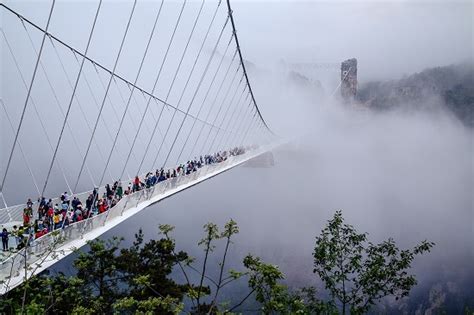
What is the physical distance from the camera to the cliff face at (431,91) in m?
81.8

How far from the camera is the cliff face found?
81.8 metres

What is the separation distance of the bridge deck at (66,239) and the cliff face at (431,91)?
268 feet

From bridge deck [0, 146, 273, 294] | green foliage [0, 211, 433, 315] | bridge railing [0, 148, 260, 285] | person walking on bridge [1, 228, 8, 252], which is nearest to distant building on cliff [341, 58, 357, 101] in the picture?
green foliage [0, 211, 433, 315]

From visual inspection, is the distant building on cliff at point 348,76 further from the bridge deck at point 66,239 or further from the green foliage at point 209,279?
the bridge deck at point 66,239

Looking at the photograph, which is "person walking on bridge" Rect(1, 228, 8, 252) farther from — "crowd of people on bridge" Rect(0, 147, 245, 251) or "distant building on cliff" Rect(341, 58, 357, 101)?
"distant building on cliff" Rect(341, 58, 357, 101)

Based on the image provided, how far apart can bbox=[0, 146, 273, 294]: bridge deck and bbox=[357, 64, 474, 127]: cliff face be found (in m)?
81.6

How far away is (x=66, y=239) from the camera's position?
7348 millimetres

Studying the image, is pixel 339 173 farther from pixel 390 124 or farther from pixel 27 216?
pixel 27 216

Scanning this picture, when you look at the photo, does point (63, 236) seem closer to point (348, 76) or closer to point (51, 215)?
point (51, 215)

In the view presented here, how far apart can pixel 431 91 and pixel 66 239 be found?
9060 cm

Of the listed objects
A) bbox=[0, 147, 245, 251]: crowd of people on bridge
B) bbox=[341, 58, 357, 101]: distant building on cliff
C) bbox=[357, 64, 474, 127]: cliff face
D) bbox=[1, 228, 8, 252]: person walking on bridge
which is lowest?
bbox=[1, 228, 8, 252]: person walking on bridge

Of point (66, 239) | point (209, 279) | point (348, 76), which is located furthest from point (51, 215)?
point (348, 76)

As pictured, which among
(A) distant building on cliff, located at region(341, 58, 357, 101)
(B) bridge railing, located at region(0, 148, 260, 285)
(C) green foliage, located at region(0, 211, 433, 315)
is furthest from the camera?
(A) distant building on cliff, located at region(341, 58, 357, 101)

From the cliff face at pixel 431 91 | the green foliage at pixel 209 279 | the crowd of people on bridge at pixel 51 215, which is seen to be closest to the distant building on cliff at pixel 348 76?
the cliff face at pixel 431 91
